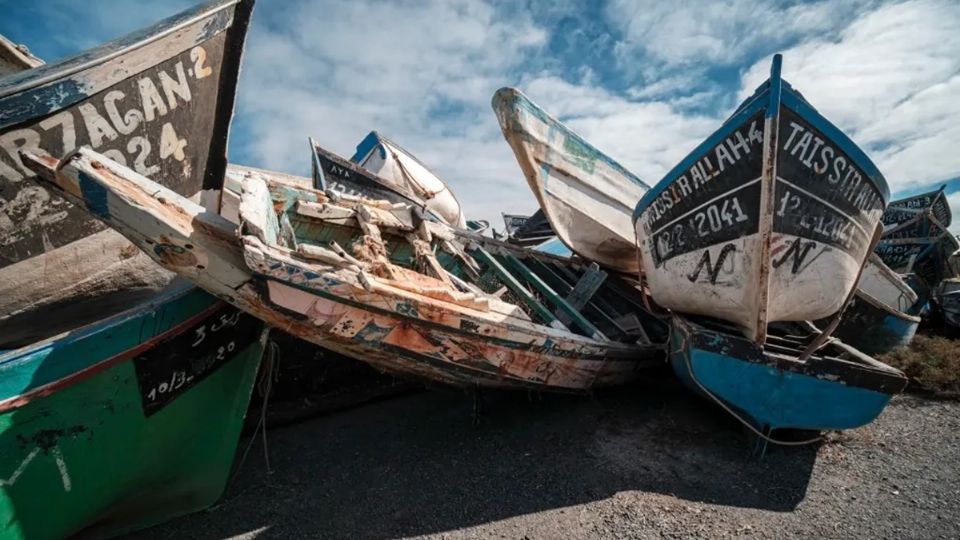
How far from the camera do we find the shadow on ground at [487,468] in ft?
9.51

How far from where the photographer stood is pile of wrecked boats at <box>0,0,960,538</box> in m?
2.42

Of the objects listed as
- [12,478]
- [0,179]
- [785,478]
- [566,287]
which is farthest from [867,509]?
[0,179]

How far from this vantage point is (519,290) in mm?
4160

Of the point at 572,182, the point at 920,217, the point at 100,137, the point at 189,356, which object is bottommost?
the point at 189,356

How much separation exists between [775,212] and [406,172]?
7500 mm

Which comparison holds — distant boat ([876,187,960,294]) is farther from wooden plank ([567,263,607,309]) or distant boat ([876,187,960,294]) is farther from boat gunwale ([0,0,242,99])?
boat gunwale ([0,0,242,99])

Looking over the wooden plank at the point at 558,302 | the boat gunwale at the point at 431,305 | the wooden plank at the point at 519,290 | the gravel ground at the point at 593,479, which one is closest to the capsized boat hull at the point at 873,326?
the gravel ground at the point at 593,479

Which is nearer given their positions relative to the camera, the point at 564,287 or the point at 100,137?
the point at 100,137

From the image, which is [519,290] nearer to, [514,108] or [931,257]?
[514,108]

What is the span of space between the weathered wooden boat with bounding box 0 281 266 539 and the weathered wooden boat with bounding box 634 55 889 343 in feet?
11.9

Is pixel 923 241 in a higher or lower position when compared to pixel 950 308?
higher

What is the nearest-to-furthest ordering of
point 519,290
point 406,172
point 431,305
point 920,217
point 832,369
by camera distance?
point 431,305
point 832,369
point 519,290
point 406,172
point 920,217

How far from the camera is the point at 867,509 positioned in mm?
2736

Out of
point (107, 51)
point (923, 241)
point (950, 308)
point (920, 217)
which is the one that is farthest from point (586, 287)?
point (920, 217)
